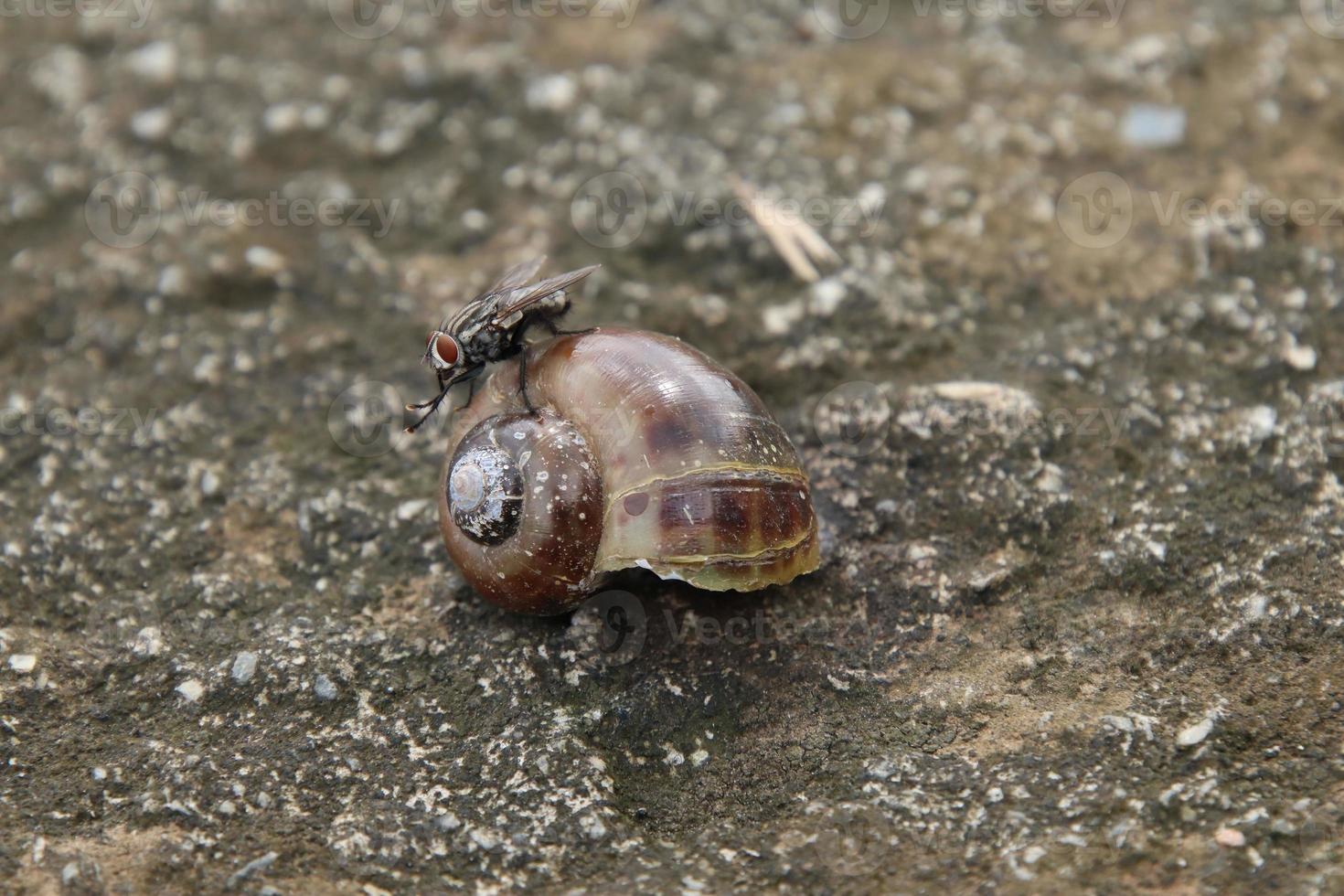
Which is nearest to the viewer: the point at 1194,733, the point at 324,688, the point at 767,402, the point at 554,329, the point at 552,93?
the point at 1194,733

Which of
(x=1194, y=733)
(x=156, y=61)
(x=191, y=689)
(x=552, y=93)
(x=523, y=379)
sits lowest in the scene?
(x=191, y=689)

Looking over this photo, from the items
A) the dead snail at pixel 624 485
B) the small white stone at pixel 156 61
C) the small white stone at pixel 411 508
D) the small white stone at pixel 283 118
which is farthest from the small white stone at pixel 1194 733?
the small white stone at pixel 156 61

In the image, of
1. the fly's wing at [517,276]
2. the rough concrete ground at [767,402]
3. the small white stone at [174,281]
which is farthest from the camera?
the small white stone at [174,281]

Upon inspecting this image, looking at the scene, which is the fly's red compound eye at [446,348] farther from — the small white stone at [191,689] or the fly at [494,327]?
the small white stone at [191,689]

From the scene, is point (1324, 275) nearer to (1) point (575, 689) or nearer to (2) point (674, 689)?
(2) point (674, 689)

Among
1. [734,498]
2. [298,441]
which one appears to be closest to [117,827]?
[298,441]

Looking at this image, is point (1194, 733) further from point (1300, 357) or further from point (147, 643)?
point (147, 643)

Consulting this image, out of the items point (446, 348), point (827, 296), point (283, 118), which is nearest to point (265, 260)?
point (283, 118)
